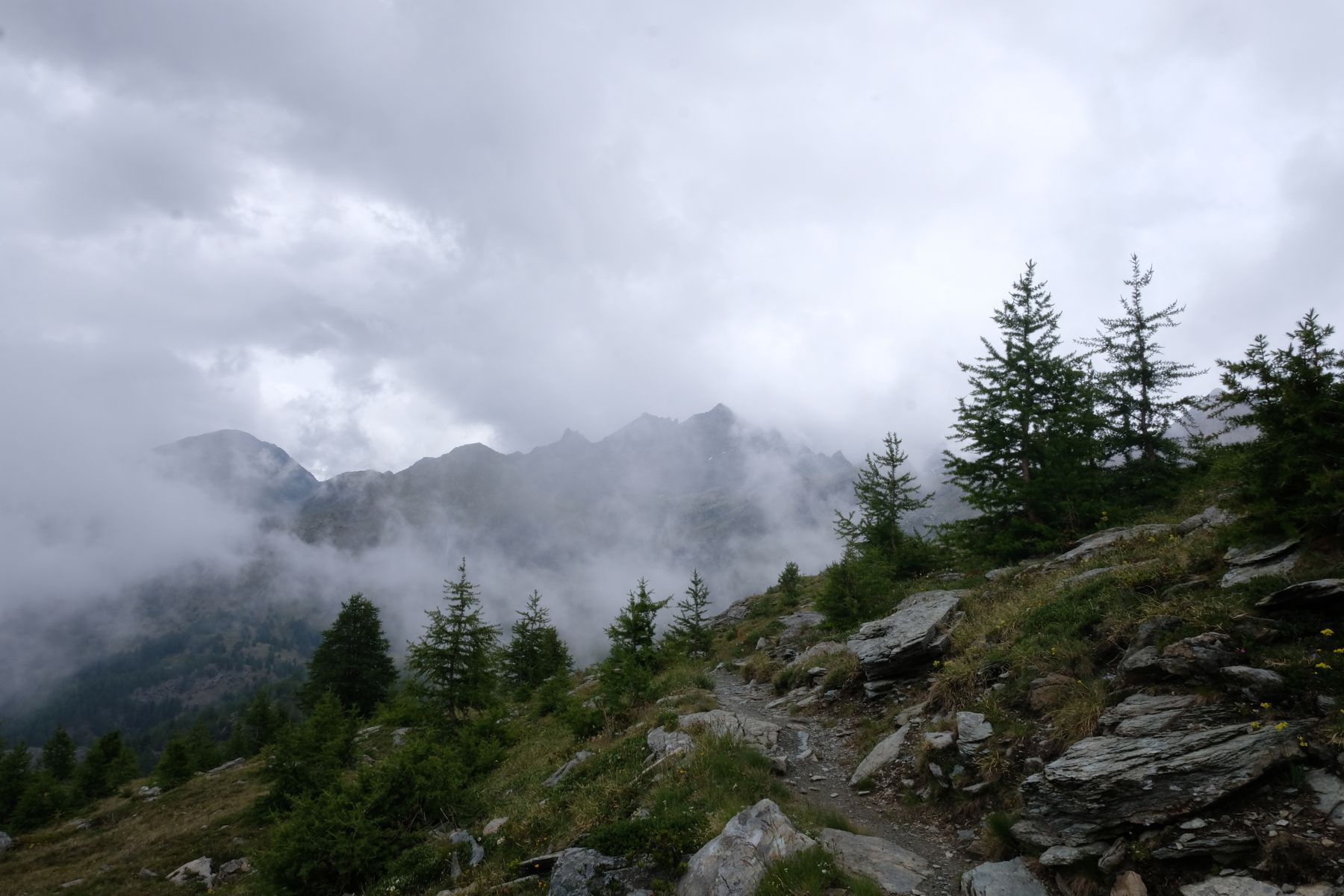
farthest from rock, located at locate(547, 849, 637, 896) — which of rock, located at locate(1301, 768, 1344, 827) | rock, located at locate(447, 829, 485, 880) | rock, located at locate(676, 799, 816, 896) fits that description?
rock, located at locate(1301, 768, 1344, 827)

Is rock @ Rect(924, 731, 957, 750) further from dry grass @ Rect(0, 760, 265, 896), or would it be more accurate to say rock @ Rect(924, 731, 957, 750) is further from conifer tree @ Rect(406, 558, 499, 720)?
conifer tree @ Rect(406, 558, 499, 720)

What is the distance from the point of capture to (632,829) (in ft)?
30.3

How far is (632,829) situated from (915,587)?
19.0 metres

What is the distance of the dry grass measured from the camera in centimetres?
2077

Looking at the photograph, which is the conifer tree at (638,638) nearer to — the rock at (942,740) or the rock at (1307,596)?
the rock at (942,740)

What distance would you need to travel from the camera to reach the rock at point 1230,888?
5215 millimetres

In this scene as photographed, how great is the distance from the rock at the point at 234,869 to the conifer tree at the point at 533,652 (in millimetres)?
21913

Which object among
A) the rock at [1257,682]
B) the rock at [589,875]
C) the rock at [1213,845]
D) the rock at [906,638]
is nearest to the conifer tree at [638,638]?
the rock at [906,638]

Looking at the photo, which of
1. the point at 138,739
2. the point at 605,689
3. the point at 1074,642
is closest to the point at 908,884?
the point at 1074,642

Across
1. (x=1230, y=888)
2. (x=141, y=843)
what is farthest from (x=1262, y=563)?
(x=141, y=843)

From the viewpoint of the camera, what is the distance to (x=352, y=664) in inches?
1821

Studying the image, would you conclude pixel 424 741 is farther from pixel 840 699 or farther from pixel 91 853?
pixel 91 853

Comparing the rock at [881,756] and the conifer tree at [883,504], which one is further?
the conifer tree at [883,504]

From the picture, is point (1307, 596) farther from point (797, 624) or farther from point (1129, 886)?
point (797, 624)
